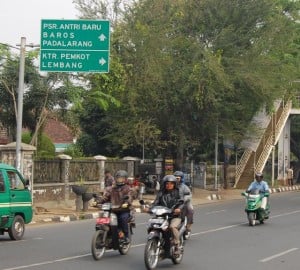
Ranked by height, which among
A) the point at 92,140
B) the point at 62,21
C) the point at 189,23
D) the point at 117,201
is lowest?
the point at 117,201

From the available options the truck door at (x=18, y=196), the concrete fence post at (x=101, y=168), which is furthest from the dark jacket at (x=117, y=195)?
the concrete fence post at (x=101, y=168)

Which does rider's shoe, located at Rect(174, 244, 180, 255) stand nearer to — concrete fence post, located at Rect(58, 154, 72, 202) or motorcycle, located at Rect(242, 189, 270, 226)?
motorcycle, located at Rect(242, 189, 270, 226)

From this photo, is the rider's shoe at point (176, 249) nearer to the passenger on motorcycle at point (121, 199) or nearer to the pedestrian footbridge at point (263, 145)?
the passenger on motorcycle at point (121, 199)

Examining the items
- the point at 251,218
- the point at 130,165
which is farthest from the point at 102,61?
the point at 130,165

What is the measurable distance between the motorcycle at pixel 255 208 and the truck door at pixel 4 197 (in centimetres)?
768

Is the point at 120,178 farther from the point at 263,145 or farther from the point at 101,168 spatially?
the point at 263,145

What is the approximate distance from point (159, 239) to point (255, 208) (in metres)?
9.21

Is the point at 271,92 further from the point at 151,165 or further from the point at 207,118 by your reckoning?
the point at 151,165

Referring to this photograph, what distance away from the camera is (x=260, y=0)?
3353cm

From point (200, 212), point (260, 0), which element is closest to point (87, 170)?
point (200, 212)

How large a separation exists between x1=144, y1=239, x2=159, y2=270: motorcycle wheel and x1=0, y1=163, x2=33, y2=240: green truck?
5175 mm

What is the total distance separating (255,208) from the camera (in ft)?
64.1

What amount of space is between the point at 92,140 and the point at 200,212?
1590cm

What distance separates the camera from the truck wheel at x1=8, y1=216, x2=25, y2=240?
15195 millimetres
